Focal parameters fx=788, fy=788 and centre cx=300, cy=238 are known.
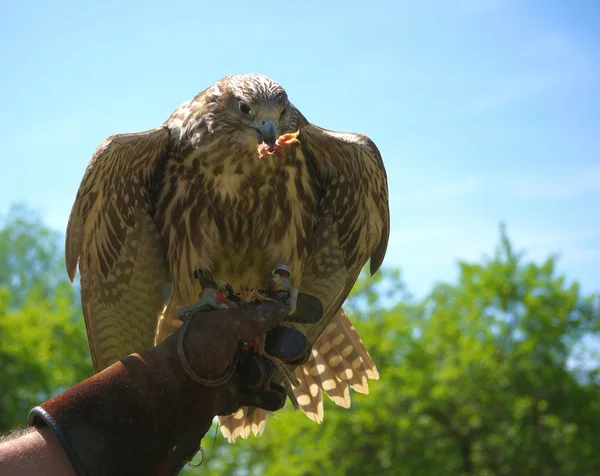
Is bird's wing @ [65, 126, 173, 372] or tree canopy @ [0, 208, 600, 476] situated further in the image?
tree canopy @ [0, 208, 600, 476]

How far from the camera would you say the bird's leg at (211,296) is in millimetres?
4188

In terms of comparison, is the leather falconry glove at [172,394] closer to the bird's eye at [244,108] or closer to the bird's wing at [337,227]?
the bird's wing at [337,227]

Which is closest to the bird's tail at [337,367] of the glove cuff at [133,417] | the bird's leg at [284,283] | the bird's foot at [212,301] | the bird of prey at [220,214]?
the bird of prey at [220,214]

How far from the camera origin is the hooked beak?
4.29m

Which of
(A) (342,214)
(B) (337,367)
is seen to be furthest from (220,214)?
(B) (337,367)

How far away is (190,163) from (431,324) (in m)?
20.6

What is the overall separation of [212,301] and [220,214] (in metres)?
0.64

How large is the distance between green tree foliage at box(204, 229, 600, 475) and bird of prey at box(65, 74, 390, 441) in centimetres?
1422

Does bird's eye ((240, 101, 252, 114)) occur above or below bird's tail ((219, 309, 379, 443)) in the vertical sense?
above

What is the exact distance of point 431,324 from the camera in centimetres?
2441

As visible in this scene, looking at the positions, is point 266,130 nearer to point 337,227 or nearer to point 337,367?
point 337,227

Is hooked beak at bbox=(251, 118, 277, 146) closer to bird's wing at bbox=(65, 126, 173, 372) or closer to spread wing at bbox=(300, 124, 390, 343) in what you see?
spread wing at bbox=(300, 124, 390, 343)

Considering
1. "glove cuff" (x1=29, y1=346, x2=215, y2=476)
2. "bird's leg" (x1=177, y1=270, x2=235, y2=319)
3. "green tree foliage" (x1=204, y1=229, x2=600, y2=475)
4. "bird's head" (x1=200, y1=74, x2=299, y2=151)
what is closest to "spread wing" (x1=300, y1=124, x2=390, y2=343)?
"bird's head" (x1=200, y1=74, x2=299, y2=151)

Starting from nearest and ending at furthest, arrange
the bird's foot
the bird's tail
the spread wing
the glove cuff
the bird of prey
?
the glove cuff, the bird's foot, the bird of prey, the spread wing, the bird's tail
